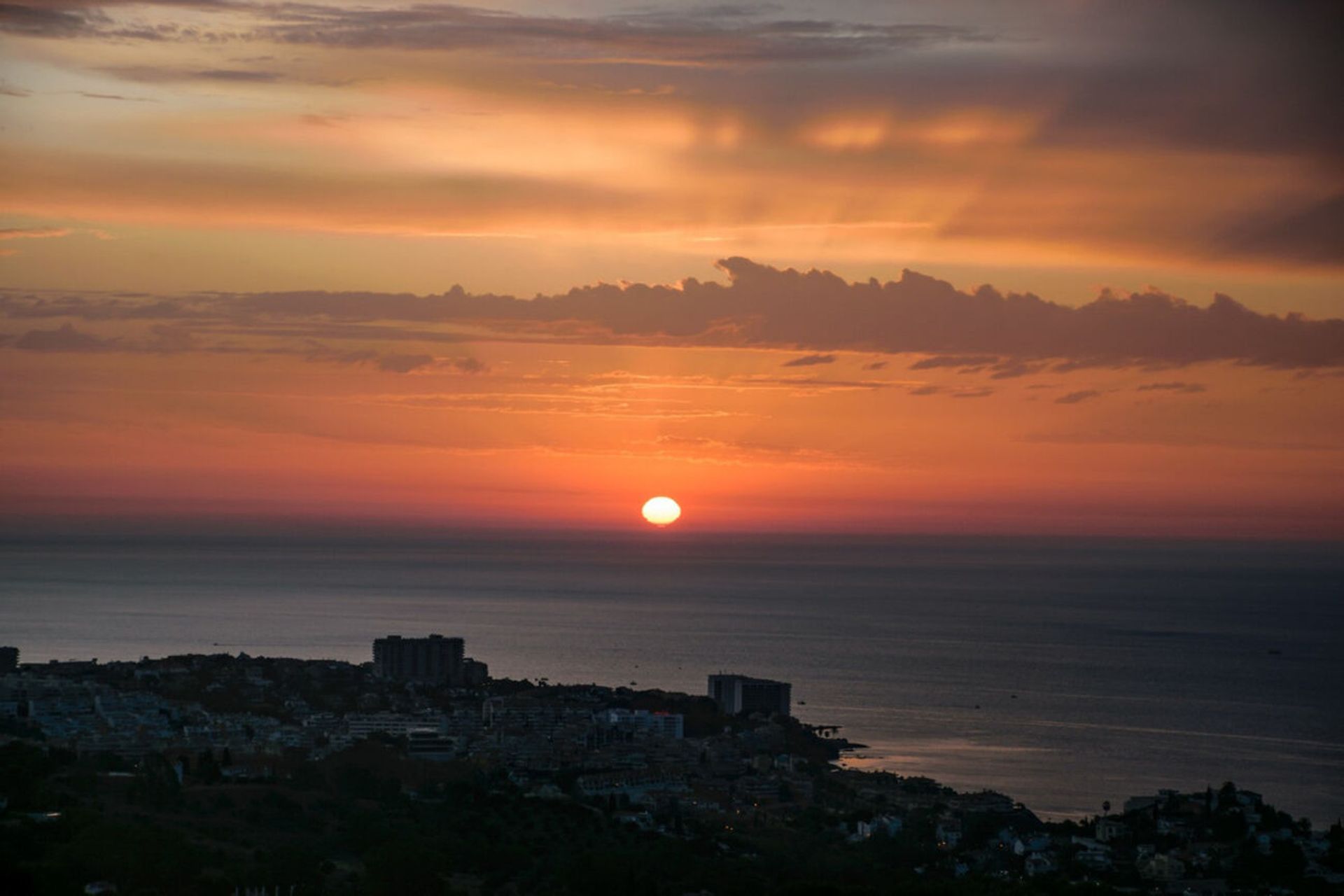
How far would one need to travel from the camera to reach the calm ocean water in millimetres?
30188

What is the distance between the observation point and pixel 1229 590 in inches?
3784

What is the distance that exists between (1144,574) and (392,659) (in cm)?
9569

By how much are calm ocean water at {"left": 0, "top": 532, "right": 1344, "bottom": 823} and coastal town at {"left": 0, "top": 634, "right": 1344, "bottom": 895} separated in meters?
3.81

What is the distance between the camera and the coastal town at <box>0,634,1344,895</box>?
47.7ft

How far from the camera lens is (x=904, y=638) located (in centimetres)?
5903

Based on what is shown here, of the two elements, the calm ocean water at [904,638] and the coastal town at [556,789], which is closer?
the coastal town at [556,789]

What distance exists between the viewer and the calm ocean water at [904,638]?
99.0ft

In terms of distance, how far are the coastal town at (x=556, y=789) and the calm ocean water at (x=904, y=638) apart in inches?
150

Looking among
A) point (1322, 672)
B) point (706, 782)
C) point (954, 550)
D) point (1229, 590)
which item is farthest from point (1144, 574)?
point (706, 782)

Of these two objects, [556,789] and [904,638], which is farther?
[904,638]

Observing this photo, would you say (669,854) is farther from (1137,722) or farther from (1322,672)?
(1322,672)

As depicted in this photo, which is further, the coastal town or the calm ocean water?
the calm ocean water

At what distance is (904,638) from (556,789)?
41.0m

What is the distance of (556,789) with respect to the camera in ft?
63.5
